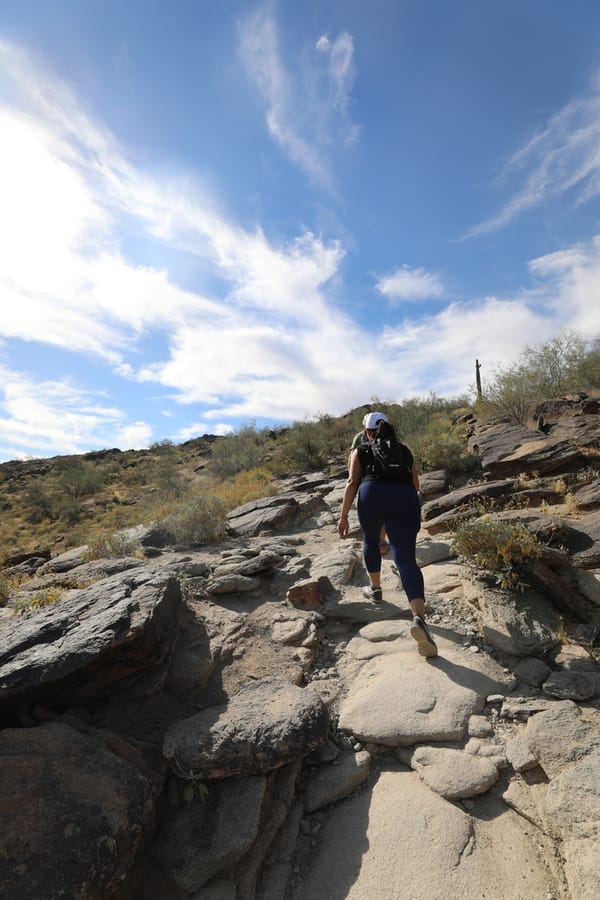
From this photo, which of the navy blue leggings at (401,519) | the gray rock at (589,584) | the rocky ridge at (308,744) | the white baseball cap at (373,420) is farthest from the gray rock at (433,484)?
the navy blue leggings at (401,519)

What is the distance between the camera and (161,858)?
2297mm

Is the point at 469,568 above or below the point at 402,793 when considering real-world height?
above

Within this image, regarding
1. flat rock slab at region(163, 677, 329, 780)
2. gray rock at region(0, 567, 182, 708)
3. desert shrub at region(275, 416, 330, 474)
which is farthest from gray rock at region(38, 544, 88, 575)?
desert shrub at region(275, 416, 330, 474)

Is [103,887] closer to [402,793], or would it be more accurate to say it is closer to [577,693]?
[402,793]

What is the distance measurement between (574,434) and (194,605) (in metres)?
7.31

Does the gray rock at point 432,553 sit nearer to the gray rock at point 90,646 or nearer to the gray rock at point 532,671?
the gray rock at point 532,671

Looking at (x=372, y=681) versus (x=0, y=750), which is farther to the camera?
(x=372, y=681)

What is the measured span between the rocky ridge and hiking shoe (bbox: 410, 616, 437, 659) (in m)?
0.08

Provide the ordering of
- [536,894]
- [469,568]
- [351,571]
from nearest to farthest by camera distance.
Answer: [536,894], [469,568], [351,571]

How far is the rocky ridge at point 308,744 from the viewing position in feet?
6.74

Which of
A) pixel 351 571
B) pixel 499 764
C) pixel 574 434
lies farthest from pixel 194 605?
pixel 574 434

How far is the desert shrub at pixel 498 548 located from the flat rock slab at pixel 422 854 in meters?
1.95

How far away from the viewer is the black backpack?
3.77 meters

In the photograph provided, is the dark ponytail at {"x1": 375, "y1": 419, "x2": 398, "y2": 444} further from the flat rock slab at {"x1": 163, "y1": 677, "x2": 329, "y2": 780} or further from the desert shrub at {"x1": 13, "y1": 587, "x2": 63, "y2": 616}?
the desert shrub at {"x1": 13, "y1": 587, "x2": 63, "y2": 616}
